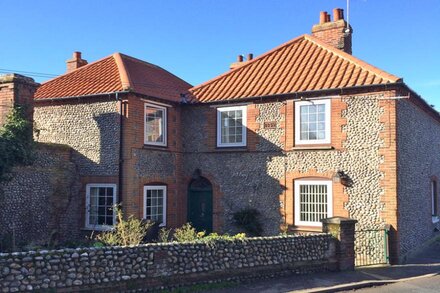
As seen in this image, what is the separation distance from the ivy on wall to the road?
10.1 m

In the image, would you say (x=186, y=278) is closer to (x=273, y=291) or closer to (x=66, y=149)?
(x=273, y=291)

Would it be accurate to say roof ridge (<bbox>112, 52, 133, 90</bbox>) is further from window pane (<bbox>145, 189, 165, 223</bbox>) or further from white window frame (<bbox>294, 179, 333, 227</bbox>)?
white window frame (<bbox>294, 179, 333, 227</bbox>)

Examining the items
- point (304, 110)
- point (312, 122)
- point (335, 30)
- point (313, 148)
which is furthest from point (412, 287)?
point (335, 30)

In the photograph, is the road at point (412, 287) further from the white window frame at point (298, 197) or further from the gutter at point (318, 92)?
the gutter at point (318, 92)

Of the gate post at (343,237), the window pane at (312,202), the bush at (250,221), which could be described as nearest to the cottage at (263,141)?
the window pane at (312,202)

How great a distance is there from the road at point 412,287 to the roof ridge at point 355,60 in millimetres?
6264

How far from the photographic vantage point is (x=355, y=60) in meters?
16.2

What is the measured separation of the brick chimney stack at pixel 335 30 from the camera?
17875mm

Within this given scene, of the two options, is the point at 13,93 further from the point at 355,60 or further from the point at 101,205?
the point at 355,60

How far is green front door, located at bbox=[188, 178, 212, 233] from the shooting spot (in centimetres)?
1764

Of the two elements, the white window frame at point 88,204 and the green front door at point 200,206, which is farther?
the green front door at point 200,206

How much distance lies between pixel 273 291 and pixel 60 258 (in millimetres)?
4693

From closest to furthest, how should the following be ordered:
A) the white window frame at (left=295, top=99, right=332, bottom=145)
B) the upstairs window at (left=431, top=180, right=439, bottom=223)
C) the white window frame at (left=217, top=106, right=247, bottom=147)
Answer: the white window frame at (left=295, top=99, right=332, bottom=145) → the white window frame at (left=217, top=106, right=247, bottom=147) → the upstairs window at (left=431, top=180, right=439, bottom=223)

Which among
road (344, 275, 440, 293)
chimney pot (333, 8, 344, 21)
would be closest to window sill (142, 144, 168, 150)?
chimney pot (333, 8, 344, 21)
